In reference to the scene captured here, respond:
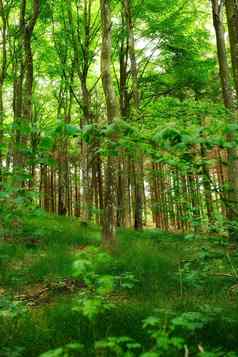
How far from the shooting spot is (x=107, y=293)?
20.2ft

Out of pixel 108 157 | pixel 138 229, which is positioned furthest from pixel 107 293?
pixel 138 229

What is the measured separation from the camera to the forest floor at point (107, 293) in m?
3.86

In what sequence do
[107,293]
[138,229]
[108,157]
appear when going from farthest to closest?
[138,229]
[108,157]
[107,293]

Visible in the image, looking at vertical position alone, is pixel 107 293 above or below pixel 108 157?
below

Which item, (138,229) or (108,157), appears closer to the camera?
(108,157)

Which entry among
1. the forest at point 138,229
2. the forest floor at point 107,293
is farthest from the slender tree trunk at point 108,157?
the forest floor at point 107,293

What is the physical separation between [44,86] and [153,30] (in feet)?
36.6

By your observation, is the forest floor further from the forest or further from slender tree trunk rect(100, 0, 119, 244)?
slender tree trunk rect(100, 0, 119, 244)

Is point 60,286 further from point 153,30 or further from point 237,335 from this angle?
point 153,30

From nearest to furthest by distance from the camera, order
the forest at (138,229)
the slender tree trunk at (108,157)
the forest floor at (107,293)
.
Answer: the forest at (138,229) < the forest floor at (107,293) < the slender tree trunk at (108,157)

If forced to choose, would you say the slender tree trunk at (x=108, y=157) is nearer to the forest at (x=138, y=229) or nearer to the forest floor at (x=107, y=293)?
the forest at (x=138, y=229)

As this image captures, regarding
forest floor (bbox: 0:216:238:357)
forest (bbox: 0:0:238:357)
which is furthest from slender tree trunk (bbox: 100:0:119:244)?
forest floor (bbox: 0:216:238:357)

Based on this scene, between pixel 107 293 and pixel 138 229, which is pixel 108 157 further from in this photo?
pixel 138 229

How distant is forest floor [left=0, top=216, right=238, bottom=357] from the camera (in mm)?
3859
